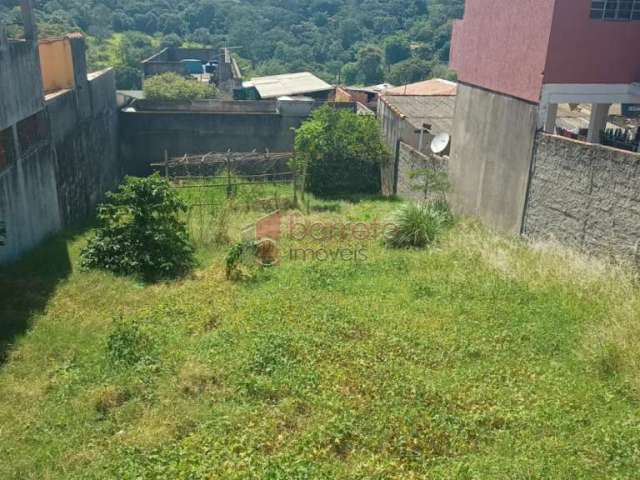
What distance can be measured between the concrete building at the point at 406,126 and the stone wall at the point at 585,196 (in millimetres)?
5487

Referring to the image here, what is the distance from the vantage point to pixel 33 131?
1167 cm

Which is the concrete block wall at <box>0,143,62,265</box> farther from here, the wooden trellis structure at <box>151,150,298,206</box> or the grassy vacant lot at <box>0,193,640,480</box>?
the wooden trellis structure at <box>151,150,298,206</box>

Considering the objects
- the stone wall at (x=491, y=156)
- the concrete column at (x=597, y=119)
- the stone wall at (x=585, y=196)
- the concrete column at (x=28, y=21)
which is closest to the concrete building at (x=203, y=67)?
the concrete column at (x=28, y=21)

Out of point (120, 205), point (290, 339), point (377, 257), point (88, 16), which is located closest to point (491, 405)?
point (290, 339)

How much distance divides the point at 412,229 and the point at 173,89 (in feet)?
73.3

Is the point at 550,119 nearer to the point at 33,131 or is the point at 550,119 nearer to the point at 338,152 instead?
the point at 338,152

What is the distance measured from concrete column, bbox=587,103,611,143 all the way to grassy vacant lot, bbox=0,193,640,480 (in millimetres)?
3918

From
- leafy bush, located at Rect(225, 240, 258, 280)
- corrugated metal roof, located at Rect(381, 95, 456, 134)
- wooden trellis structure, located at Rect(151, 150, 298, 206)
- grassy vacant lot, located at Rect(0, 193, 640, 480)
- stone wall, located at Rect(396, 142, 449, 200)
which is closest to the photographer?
grassy vacant lot, located at Rect(0, 193, 640, 480)

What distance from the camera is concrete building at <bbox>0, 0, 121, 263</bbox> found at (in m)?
10.3

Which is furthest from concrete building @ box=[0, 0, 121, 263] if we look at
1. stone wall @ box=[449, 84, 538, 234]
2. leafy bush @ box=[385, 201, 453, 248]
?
stone wall @ box=[449, 84, 538, 234]

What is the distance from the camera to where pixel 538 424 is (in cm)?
545

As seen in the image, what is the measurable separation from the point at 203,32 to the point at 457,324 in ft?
247

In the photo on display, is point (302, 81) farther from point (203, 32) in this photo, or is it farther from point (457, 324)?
point (203, 32)

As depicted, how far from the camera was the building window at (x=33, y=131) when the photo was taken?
36.2ft
